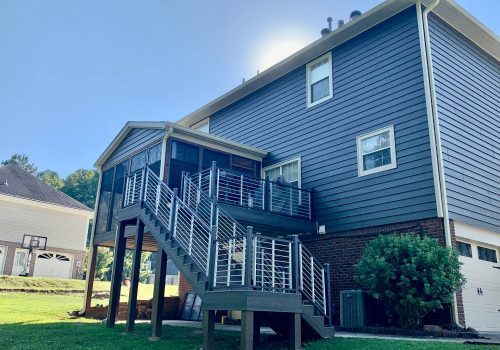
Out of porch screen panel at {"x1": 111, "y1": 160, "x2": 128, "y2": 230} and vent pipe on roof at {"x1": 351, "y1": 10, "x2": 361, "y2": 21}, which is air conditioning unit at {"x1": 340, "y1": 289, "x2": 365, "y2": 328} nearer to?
porch screen panel at {"x1": 111, "y1": 160, "x2": 128, "y2": 230}

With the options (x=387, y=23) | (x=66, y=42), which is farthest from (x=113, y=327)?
(x=66, y=42)

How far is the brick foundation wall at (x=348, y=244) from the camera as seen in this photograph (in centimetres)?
941

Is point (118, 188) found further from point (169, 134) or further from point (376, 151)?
point (376, 151)

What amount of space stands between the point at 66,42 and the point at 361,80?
12.8 m

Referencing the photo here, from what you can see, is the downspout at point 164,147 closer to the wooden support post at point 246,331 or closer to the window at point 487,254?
the wooden support post at point 246,331

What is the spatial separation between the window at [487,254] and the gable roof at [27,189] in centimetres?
2893

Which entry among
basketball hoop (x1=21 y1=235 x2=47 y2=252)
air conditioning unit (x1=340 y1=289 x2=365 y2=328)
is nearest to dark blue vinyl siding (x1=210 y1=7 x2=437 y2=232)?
air conditioning unit (x1=340 y1=289 x2=365 y2=328)

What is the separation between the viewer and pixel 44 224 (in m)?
31.2

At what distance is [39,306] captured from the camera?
15273 mm

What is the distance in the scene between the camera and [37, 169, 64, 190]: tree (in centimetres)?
5750

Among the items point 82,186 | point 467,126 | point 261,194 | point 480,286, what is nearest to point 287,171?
point 261,194

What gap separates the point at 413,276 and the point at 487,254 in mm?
3910

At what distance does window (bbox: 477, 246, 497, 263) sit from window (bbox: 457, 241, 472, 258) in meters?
0.47

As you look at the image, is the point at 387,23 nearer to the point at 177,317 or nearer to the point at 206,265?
the point at 206,265
